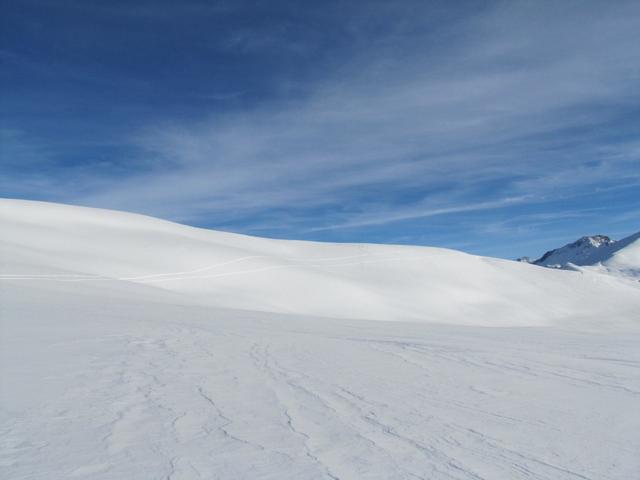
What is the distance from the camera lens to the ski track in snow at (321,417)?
3543 mm

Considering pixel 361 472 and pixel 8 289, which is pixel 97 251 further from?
pixel 361 472

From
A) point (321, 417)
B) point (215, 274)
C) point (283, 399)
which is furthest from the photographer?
point (215, 274)

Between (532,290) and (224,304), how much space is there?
66.4 feet

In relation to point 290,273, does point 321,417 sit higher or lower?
lower

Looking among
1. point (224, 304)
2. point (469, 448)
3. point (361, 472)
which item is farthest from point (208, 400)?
point (224, 304)

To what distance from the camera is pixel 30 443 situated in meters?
3.79

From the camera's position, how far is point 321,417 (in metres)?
4.61

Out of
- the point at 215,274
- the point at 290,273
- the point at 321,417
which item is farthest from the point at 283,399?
the point at 290,273

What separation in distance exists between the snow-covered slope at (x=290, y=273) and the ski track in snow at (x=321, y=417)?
1134 cm

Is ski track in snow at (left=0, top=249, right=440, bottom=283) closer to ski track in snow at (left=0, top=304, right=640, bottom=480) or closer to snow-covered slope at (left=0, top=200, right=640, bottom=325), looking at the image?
snow-covered slope at (left=0, top=200, right=640, bottom=325)

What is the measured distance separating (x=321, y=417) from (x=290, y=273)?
22.9m

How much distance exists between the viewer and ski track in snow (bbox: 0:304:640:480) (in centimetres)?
354

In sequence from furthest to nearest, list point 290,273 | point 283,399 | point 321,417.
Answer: point 290,273 < point 283,399 < point 321,417

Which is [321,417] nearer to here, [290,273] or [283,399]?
[283,399]
